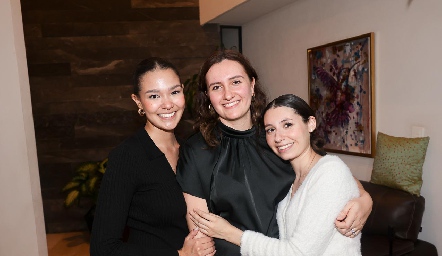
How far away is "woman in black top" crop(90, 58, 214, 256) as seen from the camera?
139 centimetres

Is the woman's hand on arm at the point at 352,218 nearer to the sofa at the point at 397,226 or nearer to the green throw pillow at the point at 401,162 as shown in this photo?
the sofa at the point at 397,226

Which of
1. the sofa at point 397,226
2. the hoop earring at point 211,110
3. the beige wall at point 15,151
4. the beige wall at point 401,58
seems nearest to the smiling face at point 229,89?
the hoop earring at point 211,110

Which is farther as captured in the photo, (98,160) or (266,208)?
(98,160)

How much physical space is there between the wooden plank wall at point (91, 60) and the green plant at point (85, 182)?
0.48 metres

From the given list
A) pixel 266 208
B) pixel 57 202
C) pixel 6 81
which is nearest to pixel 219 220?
pixel 266 208

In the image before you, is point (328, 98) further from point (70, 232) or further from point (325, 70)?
point (70, 232)

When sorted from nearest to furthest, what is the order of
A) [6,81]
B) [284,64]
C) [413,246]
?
1. [6,81]
2. [413,246]
3. [284,64]

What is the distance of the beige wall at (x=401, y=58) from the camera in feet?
9.14

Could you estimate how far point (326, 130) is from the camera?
394 cm

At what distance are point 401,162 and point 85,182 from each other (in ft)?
12.1

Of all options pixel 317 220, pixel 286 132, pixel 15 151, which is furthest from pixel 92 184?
pixel 317 220

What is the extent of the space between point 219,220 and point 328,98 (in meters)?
2.69

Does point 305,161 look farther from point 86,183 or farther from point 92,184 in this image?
point 86,183

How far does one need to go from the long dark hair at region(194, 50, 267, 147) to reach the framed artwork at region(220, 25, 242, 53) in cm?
397
